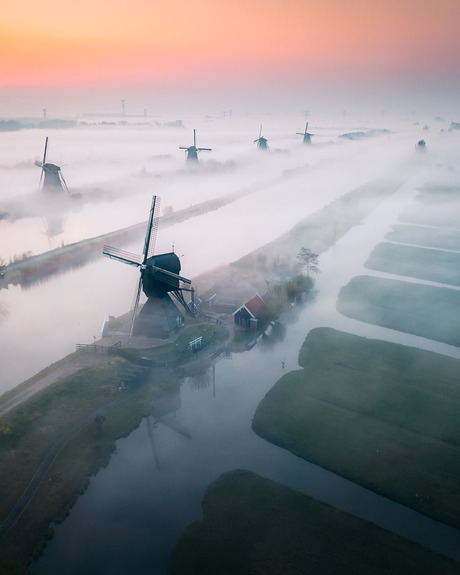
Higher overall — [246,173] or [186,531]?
[246,173]

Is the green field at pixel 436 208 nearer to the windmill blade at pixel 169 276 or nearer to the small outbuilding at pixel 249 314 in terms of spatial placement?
the small outbuilding at pixel 249 314

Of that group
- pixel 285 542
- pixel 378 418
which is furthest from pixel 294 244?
pixel 285 542

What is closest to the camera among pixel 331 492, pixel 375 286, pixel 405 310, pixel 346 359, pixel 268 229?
pixel 331 492

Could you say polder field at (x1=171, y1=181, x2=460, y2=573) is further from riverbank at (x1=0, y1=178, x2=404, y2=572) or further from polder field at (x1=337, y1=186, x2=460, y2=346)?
riverbank at (x1=0, y1=178, x2=404, y2=572)

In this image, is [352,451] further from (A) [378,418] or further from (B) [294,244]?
(B) [294,244]

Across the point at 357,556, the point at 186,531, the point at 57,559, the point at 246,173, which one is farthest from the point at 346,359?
the point at 246,173

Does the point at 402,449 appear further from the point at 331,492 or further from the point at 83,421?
the point at 83,421
